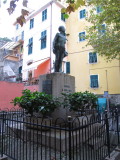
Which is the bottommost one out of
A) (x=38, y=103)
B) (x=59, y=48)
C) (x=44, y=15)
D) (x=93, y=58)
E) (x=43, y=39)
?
(x=38, y=103)

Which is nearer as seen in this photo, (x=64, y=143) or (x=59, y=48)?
(x=64, y=143)

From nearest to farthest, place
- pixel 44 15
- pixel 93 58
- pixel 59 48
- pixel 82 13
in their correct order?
pixel 59 48, pixel 93 58, pixel 82 13, pixel 44 15

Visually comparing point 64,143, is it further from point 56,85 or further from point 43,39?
point 43,39

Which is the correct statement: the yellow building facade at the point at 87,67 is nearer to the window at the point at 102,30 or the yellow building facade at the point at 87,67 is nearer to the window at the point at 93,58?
the window at the point at 93,58

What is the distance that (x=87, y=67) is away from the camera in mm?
19297

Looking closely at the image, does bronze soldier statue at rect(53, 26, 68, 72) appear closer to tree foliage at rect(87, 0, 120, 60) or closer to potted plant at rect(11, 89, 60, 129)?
potted plant at rect(11, 89, 60, 129)

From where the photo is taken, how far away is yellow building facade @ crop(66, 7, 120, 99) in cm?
1735

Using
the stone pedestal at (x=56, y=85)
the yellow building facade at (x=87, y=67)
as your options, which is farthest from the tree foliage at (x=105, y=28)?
the stone pedestal at (x=56, y=85)

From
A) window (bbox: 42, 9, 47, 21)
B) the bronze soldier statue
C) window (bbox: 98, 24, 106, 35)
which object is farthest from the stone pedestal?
window (bbox: 42, 9, 47, 21)

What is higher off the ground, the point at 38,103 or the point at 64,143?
the point at 38,103

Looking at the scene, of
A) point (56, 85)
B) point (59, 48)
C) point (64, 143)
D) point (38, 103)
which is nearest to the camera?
point (64, 143)

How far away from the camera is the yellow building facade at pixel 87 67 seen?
56.9ft

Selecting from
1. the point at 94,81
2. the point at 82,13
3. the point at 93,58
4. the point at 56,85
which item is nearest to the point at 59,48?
the point at 56,85

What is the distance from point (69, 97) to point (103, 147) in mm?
2236
